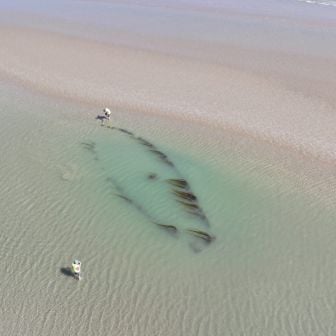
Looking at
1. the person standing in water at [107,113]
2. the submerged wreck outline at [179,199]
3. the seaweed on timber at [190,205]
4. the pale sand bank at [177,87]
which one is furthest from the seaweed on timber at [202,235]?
the person standing in water at [107,113]

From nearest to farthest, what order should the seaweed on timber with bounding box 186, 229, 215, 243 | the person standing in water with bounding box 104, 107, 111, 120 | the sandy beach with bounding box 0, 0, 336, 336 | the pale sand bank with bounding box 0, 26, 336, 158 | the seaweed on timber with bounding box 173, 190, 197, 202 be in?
the sandy beach with bounding box 0, 0, 336, 336 < the seaweed on timber with bounding box 186, 229, 215, 243 < the seaweed on timber with bounding box 173, 190, 197, 202 < the person standing in water with bounding box 104, 107, 111, 120 < the pale sand bank with bounding box 0, 26, 336, 158

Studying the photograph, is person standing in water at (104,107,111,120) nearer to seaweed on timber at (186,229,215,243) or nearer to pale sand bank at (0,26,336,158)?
pale sand bank at (0,26,336,158)

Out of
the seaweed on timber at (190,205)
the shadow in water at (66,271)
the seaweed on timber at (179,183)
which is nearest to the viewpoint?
the shadow in water at (66,271)

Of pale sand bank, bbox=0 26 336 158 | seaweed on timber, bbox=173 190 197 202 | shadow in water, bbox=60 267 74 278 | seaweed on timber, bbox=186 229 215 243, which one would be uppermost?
pale sand bank, bbox=0 26 336 158

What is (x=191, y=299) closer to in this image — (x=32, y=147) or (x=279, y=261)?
(x=279, y=261)

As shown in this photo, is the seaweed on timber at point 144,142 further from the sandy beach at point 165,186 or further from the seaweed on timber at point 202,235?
the seaweed on timber at point 202,235

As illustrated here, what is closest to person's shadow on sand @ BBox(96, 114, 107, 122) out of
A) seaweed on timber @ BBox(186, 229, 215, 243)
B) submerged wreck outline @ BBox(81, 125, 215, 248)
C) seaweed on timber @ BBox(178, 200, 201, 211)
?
submerged wreck outline @ BBox(81, 125, 215, 248)

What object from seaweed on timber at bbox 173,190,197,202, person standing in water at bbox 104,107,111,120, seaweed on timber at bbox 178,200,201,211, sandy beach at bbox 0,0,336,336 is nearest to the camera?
sandy beach at bbox 0,0,336,336

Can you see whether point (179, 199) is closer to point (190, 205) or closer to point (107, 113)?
point (190, 205)

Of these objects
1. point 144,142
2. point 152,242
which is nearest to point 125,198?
point 152,242
